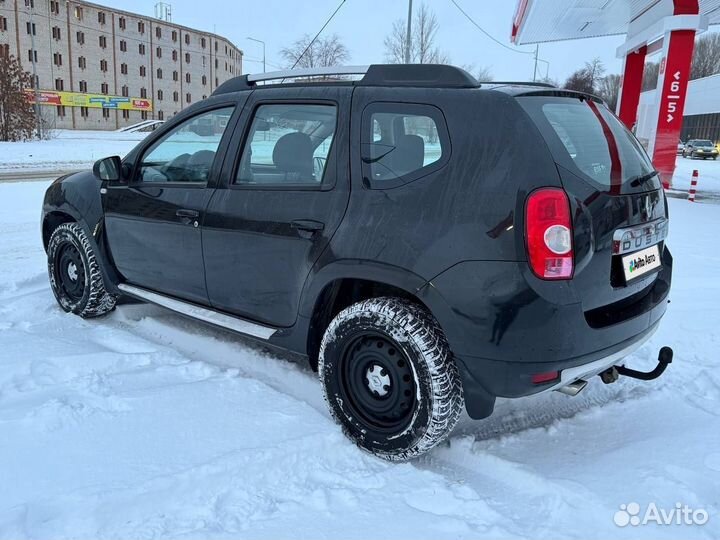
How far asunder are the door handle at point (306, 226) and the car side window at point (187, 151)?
2.89 feet

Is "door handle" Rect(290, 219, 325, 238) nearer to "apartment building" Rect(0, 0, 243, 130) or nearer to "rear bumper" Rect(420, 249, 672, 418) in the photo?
"rear bumper" Rect(420, 249, 672, 418)

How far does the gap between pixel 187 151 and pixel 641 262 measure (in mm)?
2822

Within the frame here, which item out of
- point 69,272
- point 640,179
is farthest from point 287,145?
point 69,272

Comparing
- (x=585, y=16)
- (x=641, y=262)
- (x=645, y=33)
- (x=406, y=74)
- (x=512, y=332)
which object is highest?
(x=585, y=16)

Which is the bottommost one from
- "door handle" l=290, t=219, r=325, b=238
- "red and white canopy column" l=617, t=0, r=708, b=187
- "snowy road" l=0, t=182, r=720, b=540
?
"snowy road" l=0, t=182, r=720, b=540

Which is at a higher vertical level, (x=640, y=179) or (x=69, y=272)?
(x=640, y=179)

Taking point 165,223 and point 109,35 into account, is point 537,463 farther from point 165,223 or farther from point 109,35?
point 109,35

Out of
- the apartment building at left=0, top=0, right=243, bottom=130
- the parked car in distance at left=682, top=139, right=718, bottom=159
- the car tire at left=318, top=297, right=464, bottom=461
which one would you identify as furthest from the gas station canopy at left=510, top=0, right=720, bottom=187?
the apartment building at left=0, top=0, right=243, bottom=130

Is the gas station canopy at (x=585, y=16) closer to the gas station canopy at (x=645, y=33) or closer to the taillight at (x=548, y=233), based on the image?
the gas station canopy at (x=645, y=33)

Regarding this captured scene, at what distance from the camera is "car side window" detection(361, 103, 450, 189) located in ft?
8.70

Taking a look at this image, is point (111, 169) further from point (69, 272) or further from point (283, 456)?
point (283, 456)

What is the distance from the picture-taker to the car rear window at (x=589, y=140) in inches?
99.3

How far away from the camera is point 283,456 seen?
108 inches

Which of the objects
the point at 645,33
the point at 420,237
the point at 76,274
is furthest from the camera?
the point at 645,33
